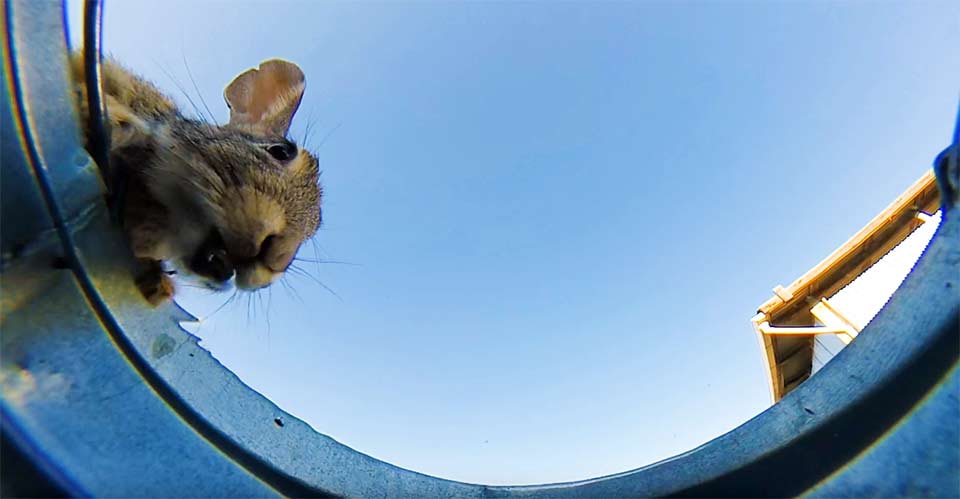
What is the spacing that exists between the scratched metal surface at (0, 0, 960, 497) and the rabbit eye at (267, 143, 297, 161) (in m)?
0.80

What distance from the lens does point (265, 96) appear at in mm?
2188

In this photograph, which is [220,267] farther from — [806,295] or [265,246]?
[806,295]

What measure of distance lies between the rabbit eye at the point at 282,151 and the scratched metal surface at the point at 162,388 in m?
0.80

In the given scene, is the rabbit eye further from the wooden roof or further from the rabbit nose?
the wooden roof

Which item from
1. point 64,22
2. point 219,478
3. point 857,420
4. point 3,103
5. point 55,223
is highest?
point 857,420

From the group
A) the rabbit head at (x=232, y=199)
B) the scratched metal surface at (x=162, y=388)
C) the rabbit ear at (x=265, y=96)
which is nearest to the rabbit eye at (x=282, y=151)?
the rabbit head at (x=232, y=199)

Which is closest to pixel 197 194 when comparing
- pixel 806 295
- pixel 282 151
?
pixel 282 151

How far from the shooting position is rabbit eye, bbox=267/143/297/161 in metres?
1.89

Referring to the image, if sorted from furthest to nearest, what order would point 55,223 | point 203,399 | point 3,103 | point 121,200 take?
point 121,200 → point 203,399 → point 55,223 → point 3,103

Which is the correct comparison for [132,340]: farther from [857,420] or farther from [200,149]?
[857,420]

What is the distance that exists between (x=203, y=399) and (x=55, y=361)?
1.00 feet

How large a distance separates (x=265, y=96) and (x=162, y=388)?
149 centimetres

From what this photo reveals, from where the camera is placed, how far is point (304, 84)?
2.25 meters

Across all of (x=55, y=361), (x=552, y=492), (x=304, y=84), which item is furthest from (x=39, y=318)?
(x=304, y=84)
